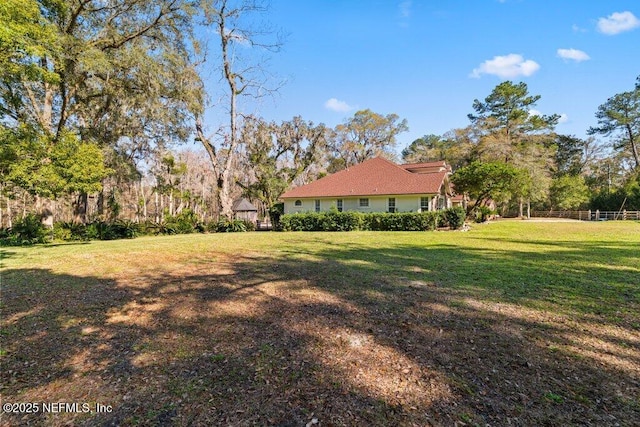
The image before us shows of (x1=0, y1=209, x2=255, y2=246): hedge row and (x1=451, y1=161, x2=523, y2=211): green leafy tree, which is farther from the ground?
(x1=451, y1=161, x2=523, y2=211): green leafy tree

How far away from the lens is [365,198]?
23344mm

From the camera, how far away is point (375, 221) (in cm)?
2045

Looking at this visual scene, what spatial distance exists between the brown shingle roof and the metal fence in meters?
23.2

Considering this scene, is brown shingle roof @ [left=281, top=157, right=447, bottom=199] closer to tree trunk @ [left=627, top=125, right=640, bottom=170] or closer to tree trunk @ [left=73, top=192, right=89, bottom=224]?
tree trunk @ [left=73, top=192, right=89, bottom=224]

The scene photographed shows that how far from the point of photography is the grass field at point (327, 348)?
2393 mm

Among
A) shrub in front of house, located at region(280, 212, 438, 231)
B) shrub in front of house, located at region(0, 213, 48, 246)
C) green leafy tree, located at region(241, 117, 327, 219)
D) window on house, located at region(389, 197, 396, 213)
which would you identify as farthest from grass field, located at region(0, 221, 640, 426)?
green leafy tree, located at region(241, 117, 327, 219)

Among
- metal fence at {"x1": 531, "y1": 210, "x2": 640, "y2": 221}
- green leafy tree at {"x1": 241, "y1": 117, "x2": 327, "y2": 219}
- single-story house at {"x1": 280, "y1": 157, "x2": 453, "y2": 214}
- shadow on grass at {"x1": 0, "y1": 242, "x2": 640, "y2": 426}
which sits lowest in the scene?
shadow on grass at {"x1": 0, "y1": 242, "x2": 640, "y2": 426}

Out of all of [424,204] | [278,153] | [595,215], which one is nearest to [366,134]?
[278,153]

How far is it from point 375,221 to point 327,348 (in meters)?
17.5

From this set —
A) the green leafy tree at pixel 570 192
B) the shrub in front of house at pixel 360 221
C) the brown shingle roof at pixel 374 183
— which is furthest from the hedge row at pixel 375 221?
the green leafy tree at pixel 570 192

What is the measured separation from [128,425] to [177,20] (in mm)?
19779

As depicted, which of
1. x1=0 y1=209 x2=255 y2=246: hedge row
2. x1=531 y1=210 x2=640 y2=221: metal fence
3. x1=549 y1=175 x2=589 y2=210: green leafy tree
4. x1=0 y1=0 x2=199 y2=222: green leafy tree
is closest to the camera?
x1=0 y1=0 x2=199 y2=222: green leafy tree

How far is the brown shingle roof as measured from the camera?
866 inches

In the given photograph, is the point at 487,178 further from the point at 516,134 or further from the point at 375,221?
the point at 516,134
